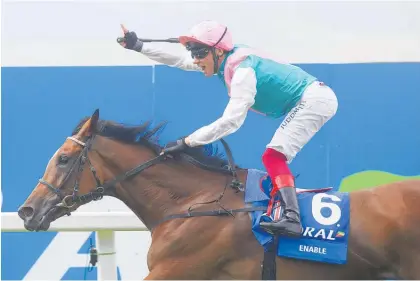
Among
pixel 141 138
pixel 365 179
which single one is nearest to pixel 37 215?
pixel 141 138

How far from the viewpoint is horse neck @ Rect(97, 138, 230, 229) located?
13.0 feet

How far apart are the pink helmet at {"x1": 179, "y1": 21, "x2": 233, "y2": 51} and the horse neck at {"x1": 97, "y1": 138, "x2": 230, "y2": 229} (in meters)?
0.71

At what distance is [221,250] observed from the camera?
375cm

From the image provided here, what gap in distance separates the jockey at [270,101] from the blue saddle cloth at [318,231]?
70 millimetres

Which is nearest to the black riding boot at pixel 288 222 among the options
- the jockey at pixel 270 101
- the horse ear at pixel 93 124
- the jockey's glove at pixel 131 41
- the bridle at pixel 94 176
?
the jockey at pixel 270 101

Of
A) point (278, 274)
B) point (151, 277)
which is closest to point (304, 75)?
point (278, 274)

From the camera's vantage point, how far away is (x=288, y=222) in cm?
362

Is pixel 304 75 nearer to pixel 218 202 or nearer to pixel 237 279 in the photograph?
pixel 218 202

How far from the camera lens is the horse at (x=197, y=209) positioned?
12.1ft

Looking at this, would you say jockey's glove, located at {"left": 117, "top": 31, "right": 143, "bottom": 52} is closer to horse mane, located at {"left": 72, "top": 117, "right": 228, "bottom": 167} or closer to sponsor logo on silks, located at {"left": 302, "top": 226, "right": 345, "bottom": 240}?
horse mane, located at {"left": 72, "top": 117, "right": 228, "bottom": 167}

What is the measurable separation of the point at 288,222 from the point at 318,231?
18cm

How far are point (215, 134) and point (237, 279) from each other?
0.78 metres

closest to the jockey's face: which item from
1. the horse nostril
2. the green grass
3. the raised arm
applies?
the raised arm

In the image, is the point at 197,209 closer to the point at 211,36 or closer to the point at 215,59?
the point at 215,59
